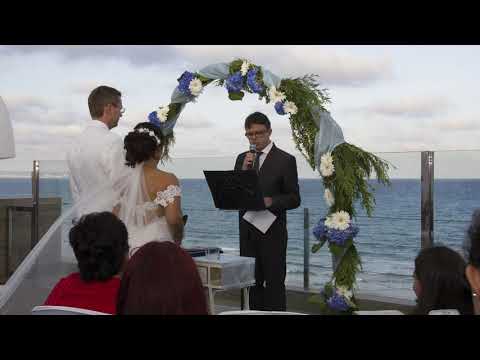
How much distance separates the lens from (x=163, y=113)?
4730mm

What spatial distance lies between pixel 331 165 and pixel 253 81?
87cm

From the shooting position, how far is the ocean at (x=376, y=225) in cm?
498

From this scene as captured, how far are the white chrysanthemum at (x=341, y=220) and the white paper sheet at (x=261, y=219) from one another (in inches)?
18.6

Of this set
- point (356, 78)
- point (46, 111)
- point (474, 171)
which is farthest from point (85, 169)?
point (356, 78)

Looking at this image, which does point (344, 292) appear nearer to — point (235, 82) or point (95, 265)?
point (235, 82)

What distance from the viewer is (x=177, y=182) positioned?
3.61 m

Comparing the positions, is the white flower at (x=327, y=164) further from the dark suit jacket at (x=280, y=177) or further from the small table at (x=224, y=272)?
the small table at (x=224, y=272)

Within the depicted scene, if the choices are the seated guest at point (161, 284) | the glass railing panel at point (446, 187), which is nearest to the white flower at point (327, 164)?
the glass railing panel at point (446, 187)

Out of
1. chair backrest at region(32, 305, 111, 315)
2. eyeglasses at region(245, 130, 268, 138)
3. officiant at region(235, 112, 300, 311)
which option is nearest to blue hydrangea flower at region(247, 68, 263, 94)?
officiant at region(235, 112, 300, 311)

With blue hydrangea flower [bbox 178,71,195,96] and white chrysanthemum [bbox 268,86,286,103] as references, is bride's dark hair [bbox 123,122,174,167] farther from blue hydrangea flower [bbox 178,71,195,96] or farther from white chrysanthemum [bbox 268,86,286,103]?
blue hydrangea flower [bbox 178,71,195,96]

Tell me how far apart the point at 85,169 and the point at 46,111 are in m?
14.9

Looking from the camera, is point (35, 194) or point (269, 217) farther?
point (35, 194)

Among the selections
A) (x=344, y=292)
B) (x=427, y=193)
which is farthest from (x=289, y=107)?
(x=427, y=193)
